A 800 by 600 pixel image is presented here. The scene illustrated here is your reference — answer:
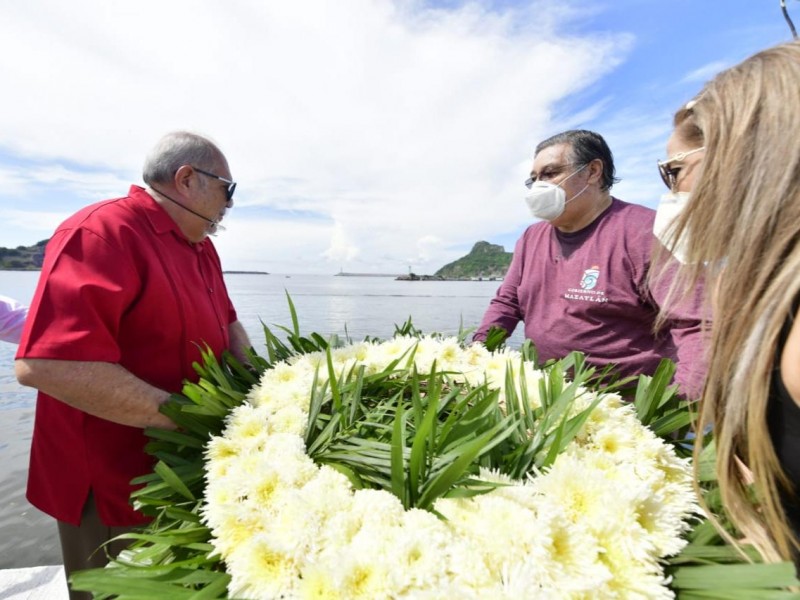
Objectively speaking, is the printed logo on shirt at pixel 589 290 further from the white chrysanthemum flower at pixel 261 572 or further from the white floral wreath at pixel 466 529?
the white chrysanthemum flower at pixel 261 572

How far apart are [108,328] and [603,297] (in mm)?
2372

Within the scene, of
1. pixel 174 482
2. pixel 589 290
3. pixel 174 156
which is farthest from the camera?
pixel 589 290

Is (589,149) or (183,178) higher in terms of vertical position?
(589,149)

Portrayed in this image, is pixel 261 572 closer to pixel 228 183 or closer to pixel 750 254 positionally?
pixel 750 254

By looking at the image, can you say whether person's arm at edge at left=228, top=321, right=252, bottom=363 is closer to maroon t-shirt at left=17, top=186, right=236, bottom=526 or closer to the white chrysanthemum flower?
maroon t-shirt at left=17, top=186, right=236, bottom=526

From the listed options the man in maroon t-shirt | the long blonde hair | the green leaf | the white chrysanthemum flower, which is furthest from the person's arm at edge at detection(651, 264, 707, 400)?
the green leaf

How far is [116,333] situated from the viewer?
1.63 metres

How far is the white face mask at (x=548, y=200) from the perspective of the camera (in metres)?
2.83

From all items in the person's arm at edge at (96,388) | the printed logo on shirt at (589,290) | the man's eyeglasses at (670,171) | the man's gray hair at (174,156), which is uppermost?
the man's gray hair at (174,156)

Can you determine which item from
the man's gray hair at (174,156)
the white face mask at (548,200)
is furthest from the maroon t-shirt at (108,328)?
the white face mask at (548,200)

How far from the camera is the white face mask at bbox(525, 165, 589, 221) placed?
2830 millimetres

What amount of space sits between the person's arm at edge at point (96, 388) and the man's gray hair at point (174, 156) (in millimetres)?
1022

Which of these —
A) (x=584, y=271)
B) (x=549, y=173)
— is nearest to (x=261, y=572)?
(x=584, y=271)

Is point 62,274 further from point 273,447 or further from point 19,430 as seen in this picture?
point 19,430
